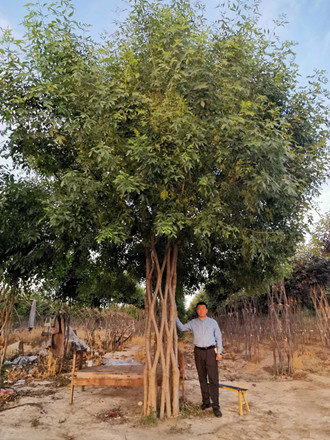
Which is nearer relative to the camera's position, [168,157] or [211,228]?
[168,157]

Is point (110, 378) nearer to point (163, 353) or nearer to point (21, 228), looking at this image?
point (163, 353)

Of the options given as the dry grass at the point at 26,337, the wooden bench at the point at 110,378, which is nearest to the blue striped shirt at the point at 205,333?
the wooden bench at the point at 110,378

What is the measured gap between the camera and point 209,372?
4.97m

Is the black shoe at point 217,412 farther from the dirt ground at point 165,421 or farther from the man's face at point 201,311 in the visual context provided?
the man's face at point 201,311

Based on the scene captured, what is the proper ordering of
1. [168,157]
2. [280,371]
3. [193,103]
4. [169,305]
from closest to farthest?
1. [168,157]
2. [193,103]
3. [169,305]
4. [280,371]

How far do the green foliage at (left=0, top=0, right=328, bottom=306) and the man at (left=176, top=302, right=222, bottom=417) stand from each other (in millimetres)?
1351

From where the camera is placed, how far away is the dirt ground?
173 inches

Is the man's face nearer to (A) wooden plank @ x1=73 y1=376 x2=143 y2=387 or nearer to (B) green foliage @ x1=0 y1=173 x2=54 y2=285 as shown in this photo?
(A) wooden plank @ x1=73 y1=376 x2=143 y2=387

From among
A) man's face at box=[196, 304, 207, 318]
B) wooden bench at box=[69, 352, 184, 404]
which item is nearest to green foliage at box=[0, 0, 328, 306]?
man's face at box=[196, 304, 207, 318]

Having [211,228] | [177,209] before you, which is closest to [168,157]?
[177,209]

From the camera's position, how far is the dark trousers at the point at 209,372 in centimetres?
495

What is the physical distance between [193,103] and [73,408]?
5.10m

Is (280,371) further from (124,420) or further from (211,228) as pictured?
(211,228)

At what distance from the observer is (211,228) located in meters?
4.51
